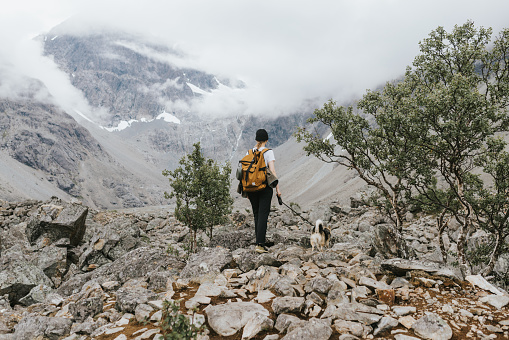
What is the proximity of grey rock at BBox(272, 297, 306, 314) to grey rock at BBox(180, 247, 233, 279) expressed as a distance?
8.37 feet

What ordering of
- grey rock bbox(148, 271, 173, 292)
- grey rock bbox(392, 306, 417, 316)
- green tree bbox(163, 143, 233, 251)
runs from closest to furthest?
grey rock bbox(392, 306, 417, 316) < grey rock bbox(148, 271, 173, 292) < green tree bbox(163, 143, 233, 251)

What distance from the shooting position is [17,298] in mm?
11906

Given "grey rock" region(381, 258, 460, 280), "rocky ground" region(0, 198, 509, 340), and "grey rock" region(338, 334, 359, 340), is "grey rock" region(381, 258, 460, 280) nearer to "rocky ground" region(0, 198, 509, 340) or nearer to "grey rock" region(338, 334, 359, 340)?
"rocky ground" region(0, 198, 509, 340)

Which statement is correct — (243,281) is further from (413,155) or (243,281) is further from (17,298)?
(17,298)

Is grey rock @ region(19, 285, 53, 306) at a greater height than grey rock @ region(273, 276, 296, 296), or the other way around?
grey rock @ region(273, 276, 296, 296)

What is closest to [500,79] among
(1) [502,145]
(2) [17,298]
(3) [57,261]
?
(1) [502,145]

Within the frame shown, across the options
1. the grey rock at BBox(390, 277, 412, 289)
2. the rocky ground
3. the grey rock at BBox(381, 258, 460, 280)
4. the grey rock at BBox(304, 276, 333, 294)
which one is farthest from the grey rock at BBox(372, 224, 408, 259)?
the grey rock at BBox(304, 276, 333, 294)

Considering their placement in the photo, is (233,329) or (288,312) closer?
(233,329)

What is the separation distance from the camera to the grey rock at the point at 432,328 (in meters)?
4.26

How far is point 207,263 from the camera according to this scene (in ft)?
26.1

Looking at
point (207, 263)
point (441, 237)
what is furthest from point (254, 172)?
point (441, 237)

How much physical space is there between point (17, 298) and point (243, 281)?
10.9m

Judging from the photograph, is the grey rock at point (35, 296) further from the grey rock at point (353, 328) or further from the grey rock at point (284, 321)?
the grey rock at point (353, 328)

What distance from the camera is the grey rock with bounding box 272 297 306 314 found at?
17.1ft
